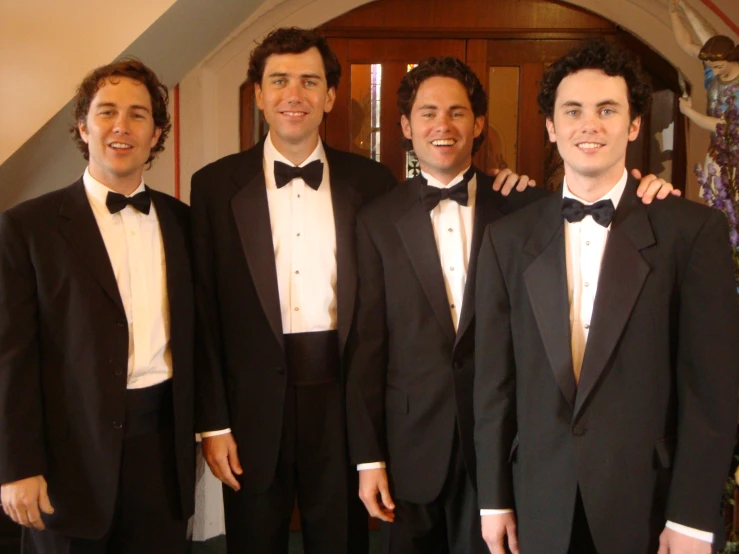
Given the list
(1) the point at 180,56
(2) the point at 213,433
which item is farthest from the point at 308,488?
(1) the point at 180,56

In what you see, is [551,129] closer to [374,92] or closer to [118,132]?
[118,132]

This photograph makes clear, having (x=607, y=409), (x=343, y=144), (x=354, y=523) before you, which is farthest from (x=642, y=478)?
(x=343, y=144)

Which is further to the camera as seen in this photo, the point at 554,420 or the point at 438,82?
the point at 438,82

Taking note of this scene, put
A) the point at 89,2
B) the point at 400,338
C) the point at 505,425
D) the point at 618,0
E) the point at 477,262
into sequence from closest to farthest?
the point at 505,425, the point at 477,262, the point at 400,338, the point at 89,2, the point at 618,0

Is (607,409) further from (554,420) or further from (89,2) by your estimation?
(89,2)

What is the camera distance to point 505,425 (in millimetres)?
1778

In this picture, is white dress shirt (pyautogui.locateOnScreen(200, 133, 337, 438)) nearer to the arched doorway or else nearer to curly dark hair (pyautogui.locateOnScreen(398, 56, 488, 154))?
curly dark hair (pyautogui.locateOnScreen(398, 56, 488, 154))

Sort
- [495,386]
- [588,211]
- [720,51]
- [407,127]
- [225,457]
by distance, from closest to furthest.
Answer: [588,211], [495,386], [225,457], [407,127], [720,51]

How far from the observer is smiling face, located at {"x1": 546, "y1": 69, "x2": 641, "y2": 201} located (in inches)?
66.4

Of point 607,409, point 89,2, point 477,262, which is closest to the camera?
point 607,409

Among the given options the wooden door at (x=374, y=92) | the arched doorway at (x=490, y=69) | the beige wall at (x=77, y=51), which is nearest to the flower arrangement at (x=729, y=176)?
the arched doorway at (x=490, y=69)

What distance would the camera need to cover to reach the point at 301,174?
2166 mm

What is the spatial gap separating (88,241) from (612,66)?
1.39m

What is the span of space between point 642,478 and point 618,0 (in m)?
2.41
